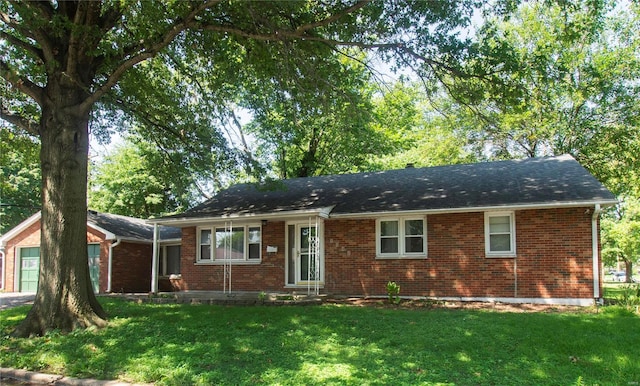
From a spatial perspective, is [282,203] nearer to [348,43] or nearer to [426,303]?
[426,303]

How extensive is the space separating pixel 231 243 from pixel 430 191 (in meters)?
6.83

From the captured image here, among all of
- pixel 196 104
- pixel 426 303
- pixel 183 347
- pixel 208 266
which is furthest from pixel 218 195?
pixel 183 347

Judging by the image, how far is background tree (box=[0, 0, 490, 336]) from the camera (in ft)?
30.5

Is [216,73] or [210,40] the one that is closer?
[210,40]

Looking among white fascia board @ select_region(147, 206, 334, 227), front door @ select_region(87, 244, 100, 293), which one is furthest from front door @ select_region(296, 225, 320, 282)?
front door @ select_region(87, 244, 100, 293)

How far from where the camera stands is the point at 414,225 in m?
14.6

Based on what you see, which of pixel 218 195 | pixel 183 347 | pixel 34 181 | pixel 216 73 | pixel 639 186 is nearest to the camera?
pixel 183 347

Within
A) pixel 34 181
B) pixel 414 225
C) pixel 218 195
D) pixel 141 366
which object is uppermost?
pixel 34 181

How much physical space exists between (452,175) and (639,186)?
627 inches

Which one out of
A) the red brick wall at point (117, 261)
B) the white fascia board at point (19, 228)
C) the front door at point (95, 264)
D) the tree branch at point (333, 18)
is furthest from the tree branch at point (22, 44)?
the white fascia board at point (19, 228)

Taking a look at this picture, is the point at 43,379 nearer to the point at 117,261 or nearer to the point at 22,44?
the point at 22,44

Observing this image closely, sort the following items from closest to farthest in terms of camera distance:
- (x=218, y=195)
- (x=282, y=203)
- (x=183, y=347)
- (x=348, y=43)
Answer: (x=183, y=347), (x=348, y=43), (x=282, y=203), (x=218, y=195)

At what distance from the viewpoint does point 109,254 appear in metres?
20.2

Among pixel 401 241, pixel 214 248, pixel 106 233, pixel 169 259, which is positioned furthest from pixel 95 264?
pixel 401 241
